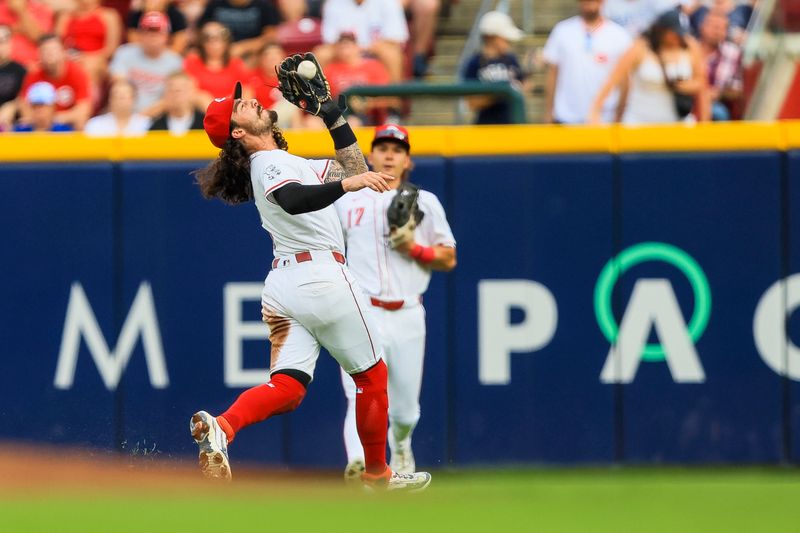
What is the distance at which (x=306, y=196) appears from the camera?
6.41 metres

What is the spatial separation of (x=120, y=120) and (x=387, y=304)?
3.24m

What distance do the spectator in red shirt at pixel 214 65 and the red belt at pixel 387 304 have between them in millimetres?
3329

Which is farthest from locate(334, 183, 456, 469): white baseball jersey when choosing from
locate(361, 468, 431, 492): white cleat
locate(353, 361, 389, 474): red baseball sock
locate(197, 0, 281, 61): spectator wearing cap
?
locate(197, 0, 281, 61): spectator wearing cap

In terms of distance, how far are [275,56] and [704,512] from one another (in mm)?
5540

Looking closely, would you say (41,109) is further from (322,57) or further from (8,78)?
(322,57)

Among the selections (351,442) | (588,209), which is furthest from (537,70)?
(351,442)

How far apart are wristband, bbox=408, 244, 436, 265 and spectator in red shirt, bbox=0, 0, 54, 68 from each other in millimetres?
5060

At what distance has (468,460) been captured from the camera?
9102 millimetres

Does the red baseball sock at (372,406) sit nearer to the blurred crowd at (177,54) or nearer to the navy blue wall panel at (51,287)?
the navy blue wall panel at (51,287)

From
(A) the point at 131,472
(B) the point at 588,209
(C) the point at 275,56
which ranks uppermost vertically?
(C) the point at 275,56

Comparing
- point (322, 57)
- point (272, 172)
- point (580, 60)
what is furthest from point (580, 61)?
point (272, 172)

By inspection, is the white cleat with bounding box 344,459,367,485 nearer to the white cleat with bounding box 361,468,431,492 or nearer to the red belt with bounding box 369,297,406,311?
the white cleat with bounding box 361,468,431,492

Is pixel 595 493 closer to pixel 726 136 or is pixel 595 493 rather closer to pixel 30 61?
pixel 726 136

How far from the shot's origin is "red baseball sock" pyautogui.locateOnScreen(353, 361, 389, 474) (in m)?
6.98
